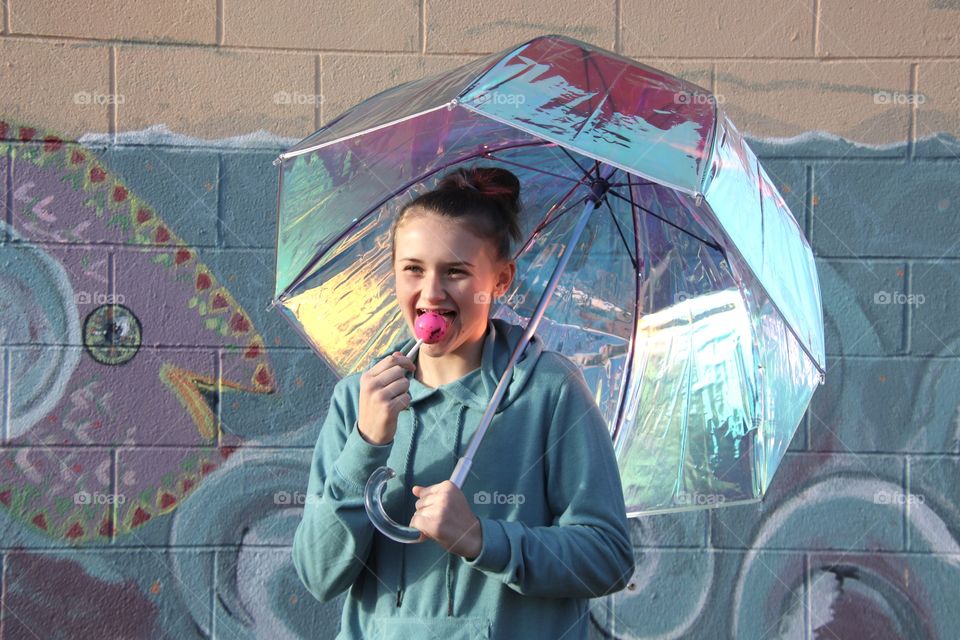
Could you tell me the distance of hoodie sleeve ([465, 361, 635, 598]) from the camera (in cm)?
173

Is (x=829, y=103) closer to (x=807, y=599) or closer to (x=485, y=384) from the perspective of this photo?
(x=807, y=599)

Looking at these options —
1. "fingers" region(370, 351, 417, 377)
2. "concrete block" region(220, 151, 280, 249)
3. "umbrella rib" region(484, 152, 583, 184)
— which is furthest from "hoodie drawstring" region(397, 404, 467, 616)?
"concrete block" region(220, 151, 280, 249)

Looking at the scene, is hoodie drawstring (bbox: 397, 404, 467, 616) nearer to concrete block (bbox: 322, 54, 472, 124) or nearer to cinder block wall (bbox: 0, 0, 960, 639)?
cinder block wall (bbox: 0, 0, 960, 639)

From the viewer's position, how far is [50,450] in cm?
339

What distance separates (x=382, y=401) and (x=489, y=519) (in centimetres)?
27

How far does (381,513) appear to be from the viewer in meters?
1.75

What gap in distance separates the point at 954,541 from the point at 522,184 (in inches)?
85.1

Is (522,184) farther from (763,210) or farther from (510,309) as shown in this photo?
(763,210)

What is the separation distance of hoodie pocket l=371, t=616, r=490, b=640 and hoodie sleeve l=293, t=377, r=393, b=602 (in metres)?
0.12

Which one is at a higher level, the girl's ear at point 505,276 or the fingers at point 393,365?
the girl's ear at point 505,276

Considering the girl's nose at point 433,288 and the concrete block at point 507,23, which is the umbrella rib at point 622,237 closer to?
the girl's nose at point 433,288

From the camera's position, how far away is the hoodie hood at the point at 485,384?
1.89 metres

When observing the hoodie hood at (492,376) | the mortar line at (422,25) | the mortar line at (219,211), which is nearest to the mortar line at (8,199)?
the mortar line at (219,211)

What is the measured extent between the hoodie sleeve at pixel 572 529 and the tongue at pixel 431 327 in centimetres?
25
